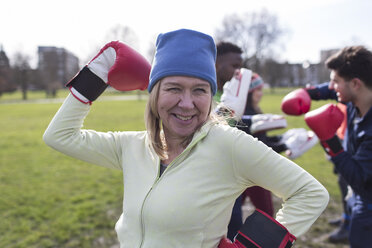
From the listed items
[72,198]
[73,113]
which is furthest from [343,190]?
[72,198]

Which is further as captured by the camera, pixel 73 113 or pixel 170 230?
pixel 73 113

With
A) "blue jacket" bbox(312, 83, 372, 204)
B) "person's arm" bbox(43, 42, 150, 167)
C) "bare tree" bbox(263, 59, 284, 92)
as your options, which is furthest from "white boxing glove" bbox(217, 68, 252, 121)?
"bare tree" bbox(263, 59, 284, 92)

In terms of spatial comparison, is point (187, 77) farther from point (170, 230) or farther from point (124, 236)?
point (124, 236)

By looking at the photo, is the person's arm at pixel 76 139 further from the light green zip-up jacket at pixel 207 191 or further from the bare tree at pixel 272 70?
the bare tree at pixel 272 70

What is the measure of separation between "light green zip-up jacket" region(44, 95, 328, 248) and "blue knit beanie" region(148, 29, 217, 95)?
0.86 ft

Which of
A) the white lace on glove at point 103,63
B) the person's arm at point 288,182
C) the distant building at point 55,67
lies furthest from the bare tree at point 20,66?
the person's arm at point 288,182

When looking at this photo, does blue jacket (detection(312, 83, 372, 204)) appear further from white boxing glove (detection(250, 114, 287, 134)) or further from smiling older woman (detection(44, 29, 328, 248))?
smiling older woman (detection(44, 29, 328, 248))

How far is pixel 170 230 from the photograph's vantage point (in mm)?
1200

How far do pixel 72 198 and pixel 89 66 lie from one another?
3180 mm

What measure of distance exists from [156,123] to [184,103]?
12.9 inches

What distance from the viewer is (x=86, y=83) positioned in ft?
5.19

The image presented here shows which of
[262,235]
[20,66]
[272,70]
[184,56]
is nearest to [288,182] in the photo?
[262,235]

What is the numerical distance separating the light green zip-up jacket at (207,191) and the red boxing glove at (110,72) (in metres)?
0.53

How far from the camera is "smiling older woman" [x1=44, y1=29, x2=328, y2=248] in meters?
1.20
